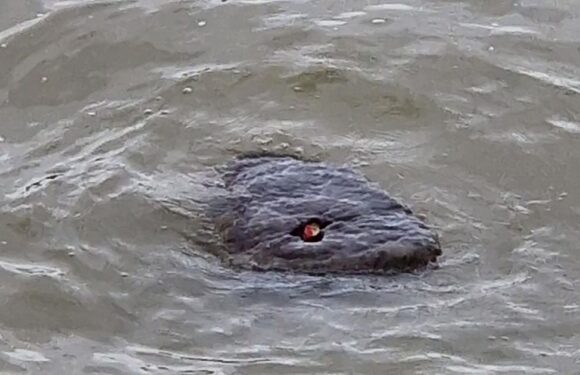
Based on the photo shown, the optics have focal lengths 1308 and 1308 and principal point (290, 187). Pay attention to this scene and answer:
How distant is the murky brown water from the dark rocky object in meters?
0.11

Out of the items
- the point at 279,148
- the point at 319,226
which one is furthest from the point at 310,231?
the point at 279,148

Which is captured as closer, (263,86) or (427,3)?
(263,86)

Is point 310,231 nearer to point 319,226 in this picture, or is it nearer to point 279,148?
point 319,226

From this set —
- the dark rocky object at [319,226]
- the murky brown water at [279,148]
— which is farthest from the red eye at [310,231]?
the murky brown water at [279,148]

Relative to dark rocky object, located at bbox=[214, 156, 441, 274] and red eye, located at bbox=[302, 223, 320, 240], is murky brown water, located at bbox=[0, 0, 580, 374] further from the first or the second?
red eye, located at bbox=[302, 223, 320, 240]

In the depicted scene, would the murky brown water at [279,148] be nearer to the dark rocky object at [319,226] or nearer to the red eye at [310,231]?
the dark rocky object at [319,226]

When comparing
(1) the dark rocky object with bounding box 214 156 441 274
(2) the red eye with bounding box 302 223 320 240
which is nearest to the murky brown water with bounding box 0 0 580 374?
(1) the dark rocky object with bounding box 214 156 441 274

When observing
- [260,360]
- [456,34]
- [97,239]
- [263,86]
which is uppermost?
[456,34]

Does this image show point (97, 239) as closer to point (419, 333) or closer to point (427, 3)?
point (419, 333)

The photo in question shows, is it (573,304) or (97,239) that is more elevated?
(97,239)

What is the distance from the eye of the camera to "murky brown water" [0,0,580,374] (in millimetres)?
6035

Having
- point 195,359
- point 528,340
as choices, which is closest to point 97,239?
point 195,359

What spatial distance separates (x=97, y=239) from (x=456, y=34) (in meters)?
3.13

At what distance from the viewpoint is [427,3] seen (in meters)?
9.08
